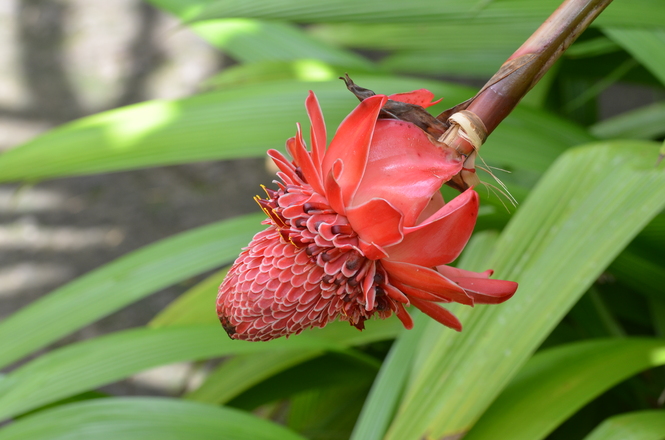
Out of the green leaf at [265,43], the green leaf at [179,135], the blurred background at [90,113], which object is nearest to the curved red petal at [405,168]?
the green leaf at [179,135]

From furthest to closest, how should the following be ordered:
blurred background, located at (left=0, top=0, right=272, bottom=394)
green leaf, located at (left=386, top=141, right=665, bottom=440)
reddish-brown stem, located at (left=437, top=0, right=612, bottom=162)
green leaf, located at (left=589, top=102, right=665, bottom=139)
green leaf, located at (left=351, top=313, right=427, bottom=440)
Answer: blurred background, located at (left=0, top=0, right=272, bottom=394), green leaf, located at (left=589, top=102, right=665, bottom=139), green leaf, located at (left=351, top=313, right=427, bottom=440), green leaf, located at (left=386, top=141, right=665, bottom=440), reddish-brown stem, located at (left=437, top=0, right=612, bottom=162)

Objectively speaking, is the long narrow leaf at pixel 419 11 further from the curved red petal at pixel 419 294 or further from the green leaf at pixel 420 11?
the curved red petal at pixel 419 294

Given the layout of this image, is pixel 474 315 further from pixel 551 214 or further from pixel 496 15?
pixel 496 15

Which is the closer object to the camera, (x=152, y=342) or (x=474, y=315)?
(x=474, y=315)

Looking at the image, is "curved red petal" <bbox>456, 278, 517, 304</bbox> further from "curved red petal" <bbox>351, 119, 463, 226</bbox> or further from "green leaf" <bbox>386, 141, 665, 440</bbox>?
"green leaf" <bbox>386, 141, 665, 440</bbox>

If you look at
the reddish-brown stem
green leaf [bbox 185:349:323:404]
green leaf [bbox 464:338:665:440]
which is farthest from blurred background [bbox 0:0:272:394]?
the reddish-brown stem

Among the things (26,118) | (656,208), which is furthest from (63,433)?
(26,118)

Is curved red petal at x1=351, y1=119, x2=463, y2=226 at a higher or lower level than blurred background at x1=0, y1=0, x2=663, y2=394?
higher
